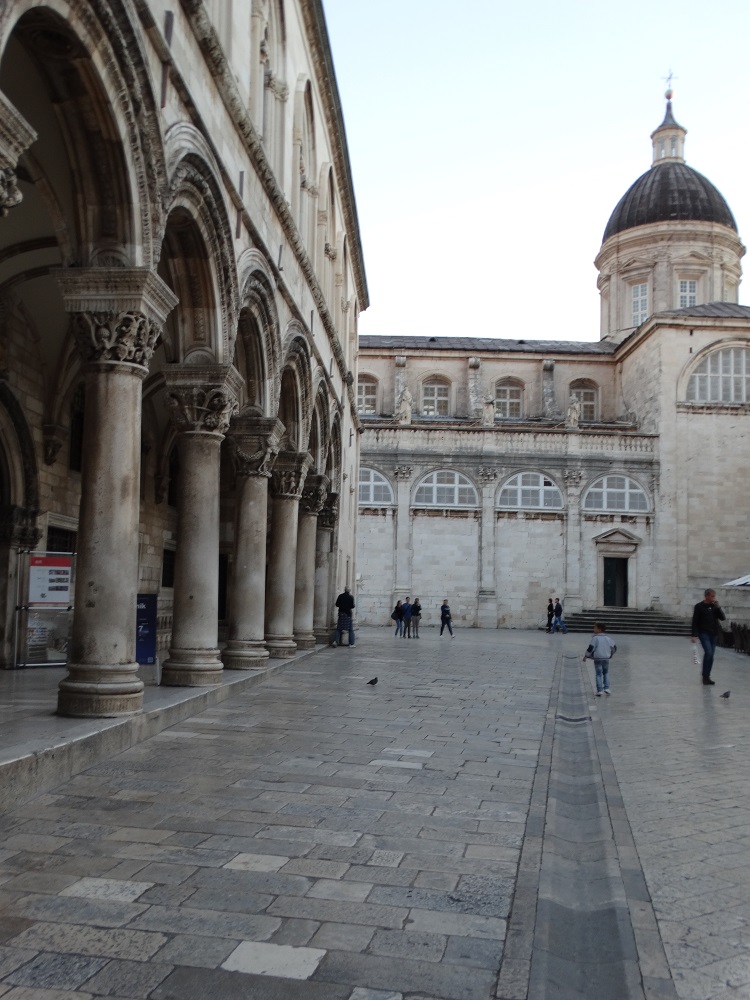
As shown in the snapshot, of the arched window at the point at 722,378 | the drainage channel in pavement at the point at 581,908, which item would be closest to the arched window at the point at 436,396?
the arched window at the point at 722,378

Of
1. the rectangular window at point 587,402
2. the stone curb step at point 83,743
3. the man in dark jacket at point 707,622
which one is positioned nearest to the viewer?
the stone curb step at point 83,743

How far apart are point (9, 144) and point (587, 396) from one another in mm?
46527

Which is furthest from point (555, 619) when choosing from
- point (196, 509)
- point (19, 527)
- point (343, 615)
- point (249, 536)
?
point (196, 509)

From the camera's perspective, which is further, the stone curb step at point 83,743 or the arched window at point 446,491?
the arched window at point 446,491

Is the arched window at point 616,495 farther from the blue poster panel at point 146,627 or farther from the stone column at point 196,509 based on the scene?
the stone column at point 196,509

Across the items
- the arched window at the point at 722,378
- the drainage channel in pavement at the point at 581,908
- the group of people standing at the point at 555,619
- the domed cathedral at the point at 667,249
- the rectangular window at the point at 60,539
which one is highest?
the domed cathedral at the point at 667,249

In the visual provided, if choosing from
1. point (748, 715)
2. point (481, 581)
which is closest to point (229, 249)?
point (748, 715)

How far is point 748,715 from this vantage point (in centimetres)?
1270

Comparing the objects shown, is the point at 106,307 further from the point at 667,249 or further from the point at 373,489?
the point at 667,249

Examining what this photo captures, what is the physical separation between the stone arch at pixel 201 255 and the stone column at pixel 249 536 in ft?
8.65

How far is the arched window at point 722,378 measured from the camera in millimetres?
42969

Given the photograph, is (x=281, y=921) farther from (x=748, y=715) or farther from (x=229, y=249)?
(x=748, y=715)

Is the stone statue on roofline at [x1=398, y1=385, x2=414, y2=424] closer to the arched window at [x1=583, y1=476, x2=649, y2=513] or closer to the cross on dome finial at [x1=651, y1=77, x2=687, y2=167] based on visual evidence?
the arched window at [x1=583, y1=476, x2=649, y2=513]

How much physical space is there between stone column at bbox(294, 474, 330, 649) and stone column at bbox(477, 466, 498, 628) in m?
21.9
